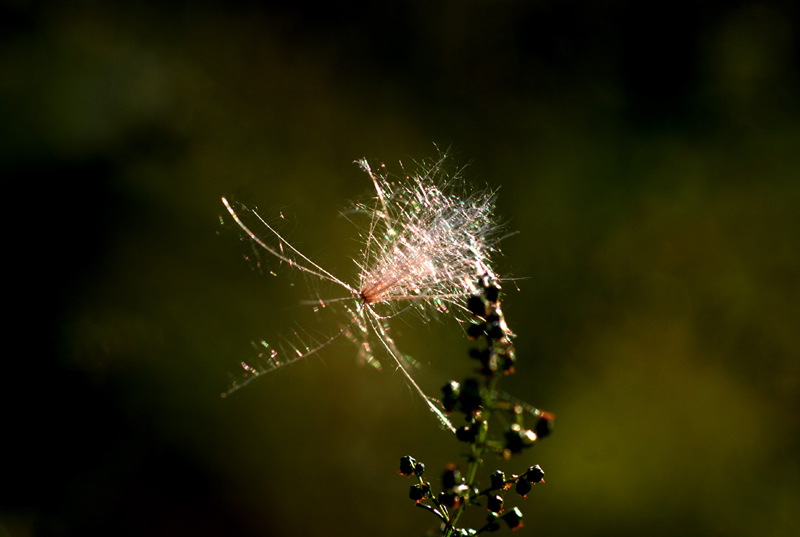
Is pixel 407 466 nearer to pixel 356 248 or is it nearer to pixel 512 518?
pixel 512 518

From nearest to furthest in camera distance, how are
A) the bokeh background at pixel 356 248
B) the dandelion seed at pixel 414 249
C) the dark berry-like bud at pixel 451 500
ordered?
the dark berry-like bud at pixel 451 500 < the dandelion seed at pixel 414 249 < the bokeh background at pixel 356 248

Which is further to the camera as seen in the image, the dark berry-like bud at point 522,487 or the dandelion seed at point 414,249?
the dandelion seed at point 414,249

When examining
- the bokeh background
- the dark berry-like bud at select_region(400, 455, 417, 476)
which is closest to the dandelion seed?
the dark berry-like bud at select_region(400, 455, 417, 476)

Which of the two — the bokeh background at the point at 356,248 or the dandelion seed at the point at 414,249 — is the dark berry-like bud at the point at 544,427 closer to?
the dandelion seed at the point at 414,249

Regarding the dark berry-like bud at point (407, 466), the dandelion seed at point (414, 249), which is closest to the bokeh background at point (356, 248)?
the dandelion seed at point (414, 249)

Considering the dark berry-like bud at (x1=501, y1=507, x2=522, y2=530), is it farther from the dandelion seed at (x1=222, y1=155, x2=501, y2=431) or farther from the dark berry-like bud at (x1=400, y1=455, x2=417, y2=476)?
the dandelion seed at (x1=222, y1=155, x2=501, y2=431)

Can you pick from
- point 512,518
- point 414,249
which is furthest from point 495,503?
point 414,249
